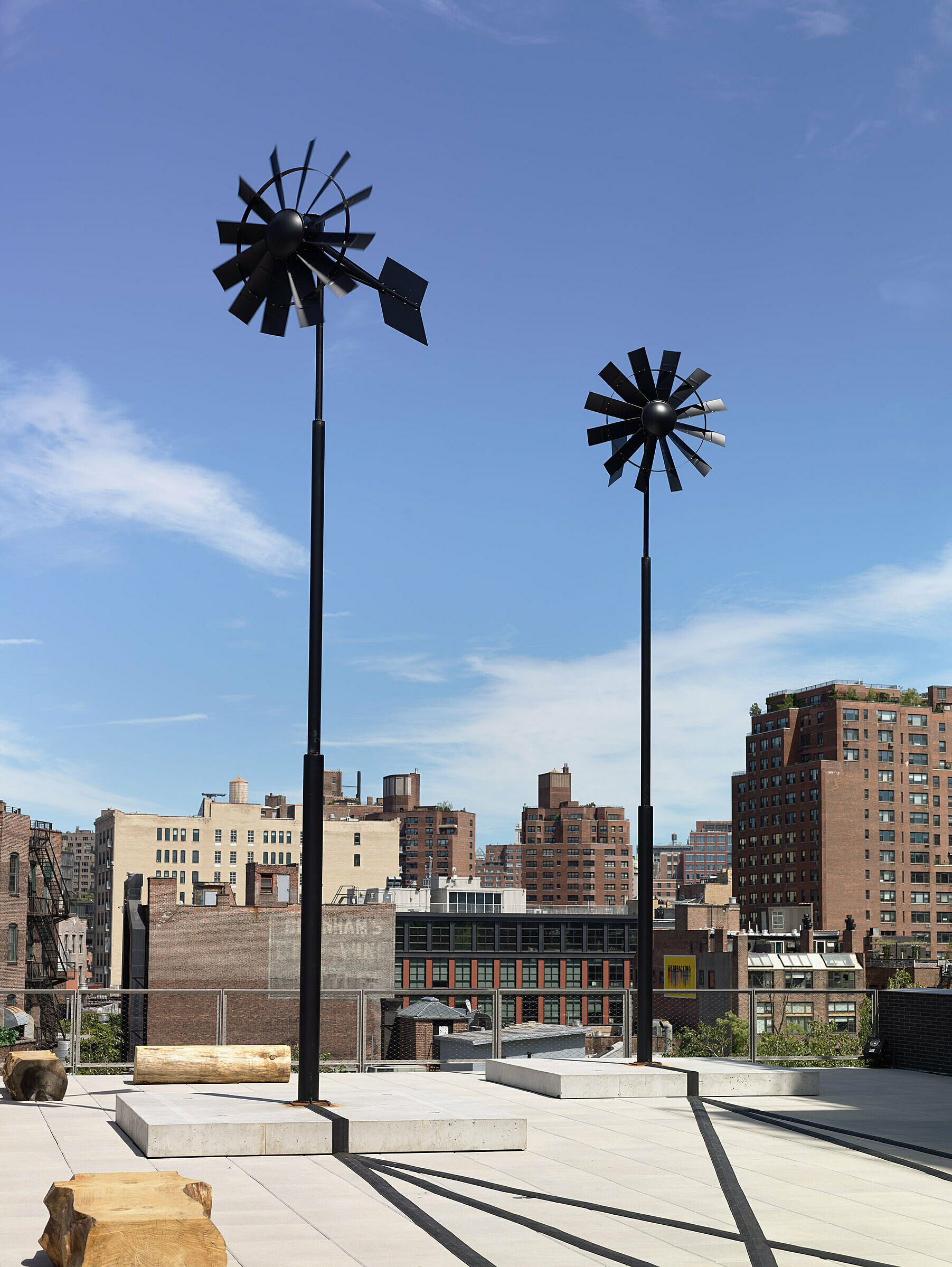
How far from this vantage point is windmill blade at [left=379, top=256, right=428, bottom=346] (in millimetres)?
17531

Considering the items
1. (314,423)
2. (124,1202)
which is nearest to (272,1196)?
(124,1202)

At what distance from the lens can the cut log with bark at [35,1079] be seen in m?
19.1

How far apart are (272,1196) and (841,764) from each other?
194768 mm

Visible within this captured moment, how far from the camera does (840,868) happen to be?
19462 cm

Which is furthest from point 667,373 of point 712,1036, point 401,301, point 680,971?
point 680,971

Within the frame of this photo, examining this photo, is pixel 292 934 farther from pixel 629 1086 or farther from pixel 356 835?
pixel 356 835

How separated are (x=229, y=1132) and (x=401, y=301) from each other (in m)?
10.3

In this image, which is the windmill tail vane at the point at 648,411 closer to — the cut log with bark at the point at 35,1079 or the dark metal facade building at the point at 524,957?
the cut log with bark at the point at 35,1079

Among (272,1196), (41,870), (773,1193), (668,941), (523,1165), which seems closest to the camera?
(272,1196)

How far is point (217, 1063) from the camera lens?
18.8m

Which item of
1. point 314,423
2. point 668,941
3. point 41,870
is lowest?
point 668,941

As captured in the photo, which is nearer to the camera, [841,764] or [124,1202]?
[124,1202]

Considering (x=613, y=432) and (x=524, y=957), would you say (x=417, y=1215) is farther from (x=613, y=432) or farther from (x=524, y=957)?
(x=524, y=957)

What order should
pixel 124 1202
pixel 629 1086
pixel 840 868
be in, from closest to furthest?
pixel 124 1202 < pixel 629 1086 < pixel 840 868
